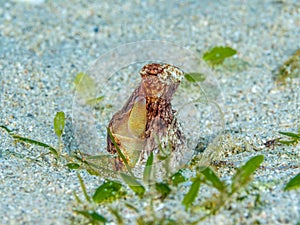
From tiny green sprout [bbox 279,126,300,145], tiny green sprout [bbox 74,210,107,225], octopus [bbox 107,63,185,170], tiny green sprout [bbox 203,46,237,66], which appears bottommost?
tiny green sprout [bbox 74,210,107,225]

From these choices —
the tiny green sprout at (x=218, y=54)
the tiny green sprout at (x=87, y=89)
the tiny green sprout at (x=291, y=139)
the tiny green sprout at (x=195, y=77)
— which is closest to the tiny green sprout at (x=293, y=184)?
the tiny green sprout at (x=291, y=139)

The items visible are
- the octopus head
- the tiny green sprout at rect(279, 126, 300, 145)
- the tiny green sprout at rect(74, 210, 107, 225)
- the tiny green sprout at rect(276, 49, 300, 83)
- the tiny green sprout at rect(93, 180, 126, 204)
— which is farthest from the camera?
the tiny green sprout at rect(276, 49, 300, 83)

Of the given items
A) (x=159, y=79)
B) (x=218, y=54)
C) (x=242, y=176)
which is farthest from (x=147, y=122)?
(x=218, y=54)

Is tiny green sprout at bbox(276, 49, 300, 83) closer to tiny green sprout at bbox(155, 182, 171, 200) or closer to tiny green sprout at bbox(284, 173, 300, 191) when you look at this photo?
tiny green sprout at bbox(284, 173, 300, 191)

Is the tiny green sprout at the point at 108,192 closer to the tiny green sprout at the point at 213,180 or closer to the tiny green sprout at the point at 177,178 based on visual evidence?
the tiny green sprout at the point at 177,178

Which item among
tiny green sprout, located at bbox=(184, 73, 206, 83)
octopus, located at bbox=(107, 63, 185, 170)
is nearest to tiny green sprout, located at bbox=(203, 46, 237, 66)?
tiny green sprout, located at bbox=(184, 73, 206, 83)

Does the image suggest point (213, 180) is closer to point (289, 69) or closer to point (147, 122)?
point (147, 122)
